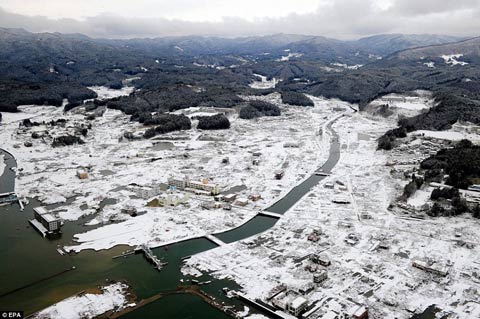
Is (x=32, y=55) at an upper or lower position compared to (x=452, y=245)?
upper

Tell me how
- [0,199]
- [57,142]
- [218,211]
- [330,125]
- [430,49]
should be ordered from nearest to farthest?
[218,211] → [0,199] → [57,142] → [330,125] → [430,49]

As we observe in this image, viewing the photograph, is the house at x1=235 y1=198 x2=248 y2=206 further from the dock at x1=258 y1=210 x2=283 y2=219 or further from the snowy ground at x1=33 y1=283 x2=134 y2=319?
the snowy ground at x1=33 y1=283 x2=134 y2=319

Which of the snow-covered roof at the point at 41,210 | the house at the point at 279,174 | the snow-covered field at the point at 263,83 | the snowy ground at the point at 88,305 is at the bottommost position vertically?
the snowy ground at the point at 88,305

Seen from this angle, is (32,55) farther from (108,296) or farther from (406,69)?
(108,296)

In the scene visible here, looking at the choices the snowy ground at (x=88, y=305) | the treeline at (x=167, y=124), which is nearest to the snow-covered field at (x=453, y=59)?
the treeline at (x=167, y=124)

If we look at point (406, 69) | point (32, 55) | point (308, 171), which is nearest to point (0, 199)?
point (308, 171)

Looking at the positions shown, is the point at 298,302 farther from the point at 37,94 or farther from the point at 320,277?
the point at 37,94

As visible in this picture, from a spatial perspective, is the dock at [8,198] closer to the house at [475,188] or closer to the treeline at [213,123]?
the treeline at [213,123]
